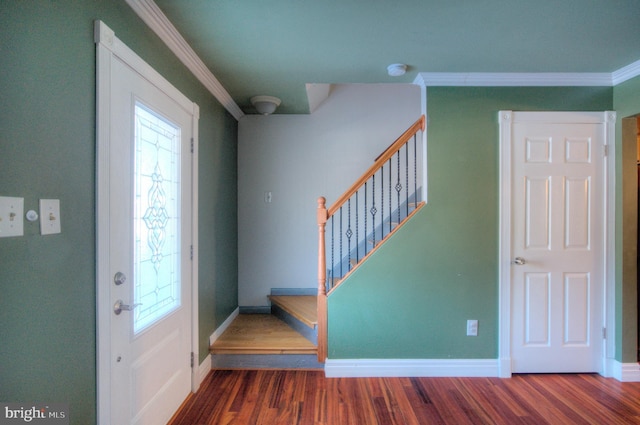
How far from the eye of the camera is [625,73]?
237 centimetres

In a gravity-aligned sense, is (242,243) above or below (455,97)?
below

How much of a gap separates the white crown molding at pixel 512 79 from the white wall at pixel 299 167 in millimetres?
1017

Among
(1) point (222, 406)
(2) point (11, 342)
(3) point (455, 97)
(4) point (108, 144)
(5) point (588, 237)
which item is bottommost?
(1) point (222, 406)

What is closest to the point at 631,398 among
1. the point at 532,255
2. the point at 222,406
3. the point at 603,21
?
the point at 532,255

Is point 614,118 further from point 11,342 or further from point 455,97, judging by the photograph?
point 11,342

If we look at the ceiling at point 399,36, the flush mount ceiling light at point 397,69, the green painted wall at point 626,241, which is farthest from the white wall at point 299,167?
the green painted wall at point 626,241

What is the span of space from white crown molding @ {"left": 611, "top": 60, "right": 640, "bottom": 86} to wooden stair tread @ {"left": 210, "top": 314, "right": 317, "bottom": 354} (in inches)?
131

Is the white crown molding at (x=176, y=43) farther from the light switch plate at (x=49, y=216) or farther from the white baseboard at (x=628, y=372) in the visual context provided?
the white baseboard at (x=628, y=372)

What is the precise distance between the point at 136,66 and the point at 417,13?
152 cm

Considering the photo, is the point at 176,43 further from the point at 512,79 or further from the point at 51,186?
the point at 512,79

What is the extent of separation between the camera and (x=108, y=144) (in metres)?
1.36

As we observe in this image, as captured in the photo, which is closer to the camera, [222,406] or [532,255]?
[222,406]

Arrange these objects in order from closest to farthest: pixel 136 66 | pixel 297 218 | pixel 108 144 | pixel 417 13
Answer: pixel 108 144 < pixel 136 66 < pixel 417 13 < pixel 297 218

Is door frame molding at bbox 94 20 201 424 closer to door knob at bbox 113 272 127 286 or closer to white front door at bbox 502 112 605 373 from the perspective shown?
door knob at bbox 113 272 127 286
